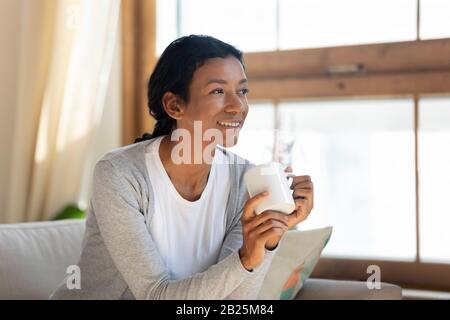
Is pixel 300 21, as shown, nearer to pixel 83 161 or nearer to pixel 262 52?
pixel 262 52

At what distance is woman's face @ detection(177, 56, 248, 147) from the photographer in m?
1.27

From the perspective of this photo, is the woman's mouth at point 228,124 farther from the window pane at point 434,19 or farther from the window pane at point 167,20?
the window pane at point 167,20

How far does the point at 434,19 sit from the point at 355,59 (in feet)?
0.74

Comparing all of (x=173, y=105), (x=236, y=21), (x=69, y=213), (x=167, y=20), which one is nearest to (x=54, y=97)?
(x=69, y=213)

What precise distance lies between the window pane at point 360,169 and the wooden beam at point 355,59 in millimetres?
94

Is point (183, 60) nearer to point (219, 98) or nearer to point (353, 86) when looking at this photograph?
point (219, 98)

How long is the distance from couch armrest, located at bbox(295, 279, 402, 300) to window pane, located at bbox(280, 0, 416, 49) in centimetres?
69

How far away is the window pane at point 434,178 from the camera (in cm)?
176

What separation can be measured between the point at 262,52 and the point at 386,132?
43 cm

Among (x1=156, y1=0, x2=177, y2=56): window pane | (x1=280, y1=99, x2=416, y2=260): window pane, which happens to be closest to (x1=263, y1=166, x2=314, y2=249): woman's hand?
(x1=280, y1=99, x2=416, y2=260): window pane

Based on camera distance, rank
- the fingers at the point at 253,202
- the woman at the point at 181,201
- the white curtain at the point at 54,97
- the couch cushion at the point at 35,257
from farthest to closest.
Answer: the white curtain at the point at 54,97 < the couch cushion at the point at 35,257 < the woman at the point at 181,201 < the fingers at the point at 253,202

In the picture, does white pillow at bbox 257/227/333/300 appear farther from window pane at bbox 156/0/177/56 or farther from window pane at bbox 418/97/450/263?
window pane at bbox 156/0/177/56

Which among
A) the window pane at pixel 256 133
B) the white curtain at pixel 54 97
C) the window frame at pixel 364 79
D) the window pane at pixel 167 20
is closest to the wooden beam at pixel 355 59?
the window frame at pixel 364 79
